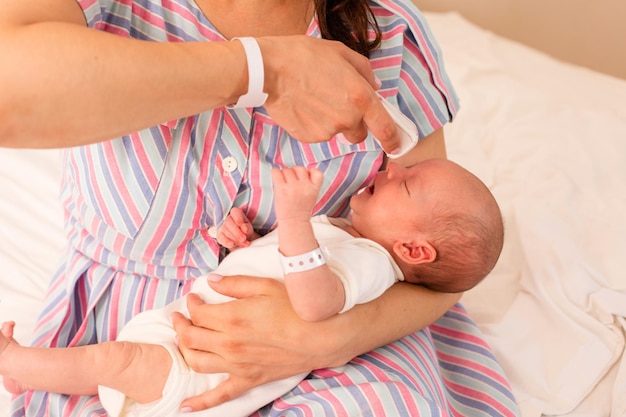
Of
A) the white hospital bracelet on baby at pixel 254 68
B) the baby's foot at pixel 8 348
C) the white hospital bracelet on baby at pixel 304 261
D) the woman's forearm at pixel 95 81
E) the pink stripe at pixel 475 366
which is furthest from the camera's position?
the pink stripe at pixel 475 366

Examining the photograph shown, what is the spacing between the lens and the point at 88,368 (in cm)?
112

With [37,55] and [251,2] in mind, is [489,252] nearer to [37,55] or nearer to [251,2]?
[251,2]

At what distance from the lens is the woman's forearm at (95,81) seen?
821mm

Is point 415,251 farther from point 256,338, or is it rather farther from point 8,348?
point 8,348

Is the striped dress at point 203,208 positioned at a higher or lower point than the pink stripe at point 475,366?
higher

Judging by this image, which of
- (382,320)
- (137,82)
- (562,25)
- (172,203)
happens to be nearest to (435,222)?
(382,320)

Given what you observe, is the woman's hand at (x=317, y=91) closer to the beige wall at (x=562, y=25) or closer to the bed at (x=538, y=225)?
the bed at (x=538, y=225)

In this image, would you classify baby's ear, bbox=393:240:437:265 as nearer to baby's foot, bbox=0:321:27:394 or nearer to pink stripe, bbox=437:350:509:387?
pink stripe, bbox=437:350:509:387

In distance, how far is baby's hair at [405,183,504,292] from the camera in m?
1.20

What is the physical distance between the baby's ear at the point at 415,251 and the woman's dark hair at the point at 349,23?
33 centimetres

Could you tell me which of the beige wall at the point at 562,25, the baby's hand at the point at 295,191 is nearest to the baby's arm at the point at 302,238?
the baby's hand at the point at 295,191

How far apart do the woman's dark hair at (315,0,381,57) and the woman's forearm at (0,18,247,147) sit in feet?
1.09

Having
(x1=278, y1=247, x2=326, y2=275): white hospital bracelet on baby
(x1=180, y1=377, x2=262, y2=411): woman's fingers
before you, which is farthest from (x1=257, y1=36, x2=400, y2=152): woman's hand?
(x1=180, y1=377, x2=262, y2=411): woman's fingers

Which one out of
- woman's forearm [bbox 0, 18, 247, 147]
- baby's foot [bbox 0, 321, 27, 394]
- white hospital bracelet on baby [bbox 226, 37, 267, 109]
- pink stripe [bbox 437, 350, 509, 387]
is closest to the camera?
woman's forearm [bbox 0, 18, 247, 147]
